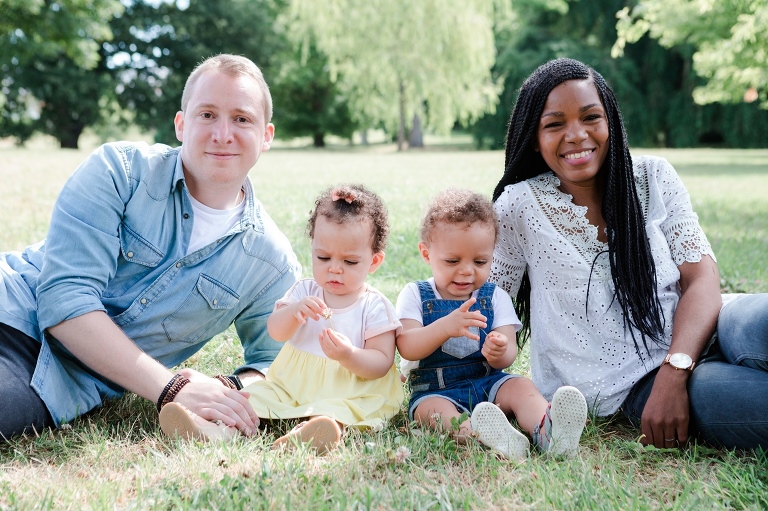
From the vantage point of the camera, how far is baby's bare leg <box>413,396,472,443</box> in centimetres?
263

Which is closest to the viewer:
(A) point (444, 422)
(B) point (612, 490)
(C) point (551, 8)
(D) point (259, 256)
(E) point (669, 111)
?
(B) point (612, 490)

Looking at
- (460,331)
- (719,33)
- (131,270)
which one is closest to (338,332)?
(460,331)

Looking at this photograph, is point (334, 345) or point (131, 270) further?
point (131, 270)

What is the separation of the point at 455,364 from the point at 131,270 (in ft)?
4.54

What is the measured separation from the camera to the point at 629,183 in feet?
10.0

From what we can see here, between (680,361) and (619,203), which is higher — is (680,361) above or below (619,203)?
below

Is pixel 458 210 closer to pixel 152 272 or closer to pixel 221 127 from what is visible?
pixel 221 127

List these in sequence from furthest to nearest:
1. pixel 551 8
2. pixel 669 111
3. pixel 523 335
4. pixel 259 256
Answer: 1. pixel 551 8
2. pixel 669 111
3. pixel 523 335
4. pixel 259 256

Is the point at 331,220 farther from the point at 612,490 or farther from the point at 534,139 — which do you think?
the point at 612,490

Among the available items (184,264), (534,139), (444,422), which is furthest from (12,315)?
(534,139)

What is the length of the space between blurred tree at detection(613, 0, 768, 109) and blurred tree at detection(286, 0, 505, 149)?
27.4ft

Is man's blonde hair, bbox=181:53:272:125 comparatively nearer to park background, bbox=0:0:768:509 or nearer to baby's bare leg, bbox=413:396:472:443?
park background, bbox=0:0:768:509

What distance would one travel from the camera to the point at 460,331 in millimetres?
2713

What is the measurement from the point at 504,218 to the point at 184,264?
1.38 m
